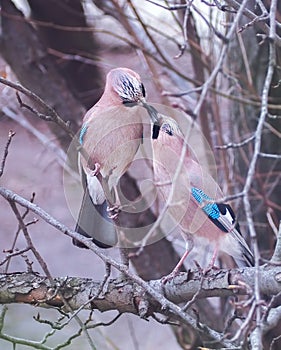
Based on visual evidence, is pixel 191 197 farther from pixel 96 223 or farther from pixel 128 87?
pixel 128 87

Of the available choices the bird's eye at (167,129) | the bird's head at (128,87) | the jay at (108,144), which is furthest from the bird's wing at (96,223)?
the bird's head at (128,87)

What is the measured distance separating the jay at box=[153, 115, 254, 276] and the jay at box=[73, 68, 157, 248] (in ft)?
0.23

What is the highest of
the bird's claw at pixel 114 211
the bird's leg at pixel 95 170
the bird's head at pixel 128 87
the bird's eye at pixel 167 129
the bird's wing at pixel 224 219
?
the bird's head at pixel 128 87

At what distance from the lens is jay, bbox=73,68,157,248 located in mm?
1714

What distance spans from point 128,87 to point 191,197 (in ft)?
1.38

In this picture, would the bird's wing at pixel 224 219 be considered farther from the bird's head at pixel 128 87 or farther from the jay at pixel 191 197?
the bird's head at pixel 128 87

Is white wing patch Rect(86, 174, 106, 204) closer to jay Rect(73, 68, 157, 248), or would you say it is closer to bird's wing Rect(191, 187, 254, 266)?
jay Rect(73, 68, 157, 248)

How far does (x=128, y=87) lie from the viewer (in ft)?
5.56

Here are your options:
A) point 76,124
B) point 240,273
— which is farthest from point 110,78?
point 76,124

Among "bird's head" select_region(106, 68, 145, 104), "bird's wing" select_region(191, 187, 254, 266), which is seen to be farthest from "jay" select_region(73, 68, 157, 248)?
"bird's wing" select_region(191, 187, 254, 266)

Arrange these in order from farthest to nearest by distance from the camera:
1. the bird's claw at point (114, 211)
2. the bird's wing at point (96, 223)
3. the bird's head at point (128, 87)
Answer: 1. the bird's wing at point (96, 223)
2. the bird's claw at point (114, 211)
3. the bird's head at point (128, 87)

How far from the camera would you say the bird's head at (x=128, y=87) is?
5.53 ft

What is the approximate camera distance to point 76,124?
3.15 m

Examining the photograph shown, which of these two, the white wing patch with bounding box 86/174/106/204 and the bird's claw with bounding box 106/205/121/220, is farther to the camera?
the white wing patch with bounding box 86/174/106/204
